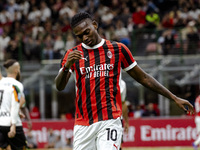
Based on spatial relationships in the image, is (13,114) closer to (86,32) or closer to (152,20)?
(86,32)

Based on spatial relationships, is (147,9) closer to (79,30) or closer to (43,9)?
(43,9)

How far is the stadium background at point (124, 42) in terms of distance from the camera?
60.1 ft

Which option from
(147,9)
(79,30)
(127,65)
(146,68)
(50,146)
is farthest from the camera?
(147,9)

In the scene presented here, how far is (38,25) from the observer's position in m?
20.9

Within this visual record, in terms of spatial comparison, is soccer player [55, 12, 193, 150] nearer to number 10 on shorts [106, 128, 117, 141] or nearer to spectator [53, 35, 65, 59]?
number 10 on shorts [106, 128, 117, 141]

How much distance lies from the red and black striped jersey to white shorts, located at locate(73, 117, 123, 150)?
0.06m

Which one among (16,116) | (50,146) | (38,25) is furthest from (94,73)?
(38,25)

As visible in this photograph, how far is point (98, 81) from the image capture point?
530 cm

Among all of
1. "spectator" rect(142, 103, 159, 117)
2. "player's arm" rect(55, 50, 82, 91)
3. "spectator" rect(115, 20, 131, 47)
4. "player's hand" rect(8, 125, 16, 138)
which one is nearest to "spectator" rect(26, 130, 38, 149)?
"spectator" rect(142, 103, 159, 117)

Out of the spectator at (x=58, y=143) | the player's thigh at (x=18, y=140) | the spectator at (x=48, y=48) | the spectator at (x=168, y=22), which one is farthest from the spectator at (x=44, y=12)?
the player's thigh at (x=18, y=140)

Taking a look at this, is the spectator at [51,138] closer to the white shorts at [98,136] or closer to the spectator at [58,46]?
the spectator at [58,46]

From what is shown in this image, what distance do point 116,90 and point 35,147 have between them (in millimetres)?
11309

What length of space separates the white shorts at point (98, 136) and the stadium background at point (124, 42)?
12076 millimetres

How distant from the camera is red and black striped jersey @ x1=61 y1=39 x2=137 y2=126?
528 cm
